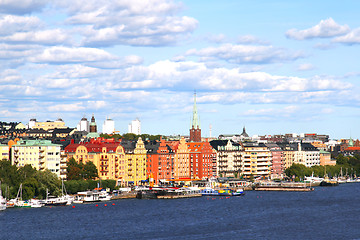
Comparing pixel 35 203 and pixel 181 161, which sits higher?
pixel 181 161

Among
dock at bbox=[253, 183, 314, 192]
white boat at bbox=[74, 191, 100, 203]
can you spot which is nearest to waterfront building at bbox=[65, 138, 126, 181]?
white boat at bbox=[74, 191, 100, 203]

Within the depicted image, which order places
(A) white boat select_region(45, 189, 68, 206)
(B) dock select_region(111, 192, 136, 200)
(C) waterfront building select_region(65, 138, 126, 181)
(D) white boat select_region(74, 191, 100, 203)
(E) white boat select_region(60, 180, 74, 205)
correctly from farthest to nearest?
(C) waterfront building select_region(65, 138, 126, 181)
(B) dock select_region(111, 192, 136, 200)
(D) white boat select_region(74, 191, 100, 203)
(E) white boat select_region(60, 180, 74, 205)
(A) white boat select_region(45, 189, 68, 206)

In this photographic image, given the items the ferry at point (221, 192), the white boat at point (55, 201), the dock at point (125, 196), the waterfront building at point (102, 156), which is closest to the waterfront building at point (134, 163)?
the waterfront building at point (102, 156)

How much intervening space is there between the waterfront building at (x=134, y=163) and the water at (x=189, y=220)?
112ft

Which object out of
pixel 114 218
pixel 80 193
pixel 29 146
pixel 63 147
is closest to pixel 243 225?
pixel 114 218

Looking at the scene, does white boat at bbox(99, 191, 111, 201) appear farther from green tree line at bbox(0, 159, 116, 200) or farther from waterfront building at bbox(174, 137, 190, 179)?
waterfront building at bbox(174, 137, 190, 179)

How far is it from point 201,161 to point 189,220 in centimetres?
8960

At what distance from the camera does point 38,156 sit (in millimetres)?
144875

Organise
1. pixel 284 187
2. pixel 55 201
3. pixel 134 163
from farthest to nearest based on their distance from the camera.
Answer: pixel 284 187
pixel 134 163
pixel 55 201

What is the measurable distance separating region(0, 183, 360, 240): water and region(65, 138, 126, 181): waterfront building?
26945 mm

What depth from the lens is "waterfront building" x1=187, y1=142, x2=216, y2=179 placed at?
633 ft

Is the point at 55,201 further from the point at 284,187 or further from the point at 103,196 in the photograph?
the point at 284,187

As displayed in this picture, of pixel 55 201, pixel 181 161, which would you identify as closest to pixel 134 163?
pixel 181 161

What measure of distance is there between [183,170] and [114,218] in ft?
276
